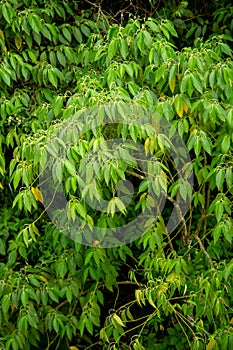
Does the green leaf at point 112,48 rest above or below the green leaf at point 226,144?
above

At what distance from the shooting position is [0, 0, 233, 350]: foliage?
314 cm

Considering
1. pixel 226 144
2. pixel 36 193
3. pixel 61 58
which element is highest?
pixel 61 58

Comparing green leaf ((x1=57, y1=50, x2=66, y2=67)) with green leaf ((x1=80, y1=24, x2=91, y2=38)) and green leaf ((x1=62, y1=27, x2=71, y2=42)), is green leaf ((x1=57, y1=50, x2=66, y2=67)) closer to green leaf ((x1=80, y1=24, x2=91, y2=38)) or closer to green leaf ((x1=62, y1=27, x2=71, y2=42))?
green leaf ((x1=62, y1=27, x2=71, y2=42))

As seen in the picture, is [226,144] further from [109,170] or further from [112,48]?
[112,48]

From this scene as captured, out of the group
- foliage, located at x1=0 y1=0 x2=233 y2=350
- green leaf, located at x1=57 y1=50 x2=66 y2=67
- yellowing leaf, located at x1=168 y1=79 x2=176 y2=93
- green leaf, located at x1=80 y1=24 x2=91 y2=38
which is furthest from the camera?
green leaf, located at x1=80 y1=24 x2=91 y2=38

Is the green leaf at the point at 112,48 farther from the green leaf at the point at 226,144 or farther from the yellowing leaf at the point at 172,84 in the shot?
the green leaf at the point at 226,144

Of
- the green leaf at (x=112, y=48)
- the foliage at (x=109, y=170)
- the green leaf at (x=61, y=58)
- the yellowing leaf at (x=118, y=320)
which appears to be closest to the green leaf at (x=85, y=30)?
the foliage at (x=109, y=170)

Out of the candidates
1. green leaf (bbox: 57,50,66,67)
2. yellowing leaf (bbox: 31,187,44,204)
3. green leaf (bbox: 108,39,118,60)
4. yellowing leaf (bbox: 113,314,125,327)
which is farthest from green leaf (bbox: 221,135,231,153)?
green leaf (bbox: 57,50,66,67)

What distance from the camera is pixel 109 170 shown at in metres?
2.93

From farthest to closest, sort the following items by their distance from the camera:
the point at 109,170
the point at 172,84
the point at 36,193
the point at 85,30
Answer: the point at 85,30 → the point at 172,84 → the point at 36,193 → the point at 109,170

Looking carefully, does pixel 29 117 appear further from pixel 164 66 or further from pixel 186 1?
pixel 186 1

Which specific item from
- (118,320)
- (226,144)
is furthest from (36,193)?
(226,144)

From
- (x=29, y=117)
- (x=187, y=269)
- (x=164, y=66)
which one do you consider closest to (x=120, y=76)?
(x=164, y=66)

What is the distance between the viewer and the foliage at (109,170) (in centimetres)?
314
